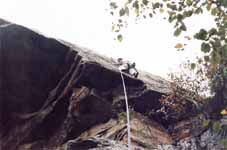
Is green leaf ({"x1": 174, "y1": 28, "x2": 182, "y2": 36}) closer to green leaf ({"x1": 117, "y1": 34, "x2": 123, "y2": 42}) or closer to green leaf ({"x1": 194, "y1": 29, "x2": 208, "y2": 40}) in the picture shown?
green leaf ({"x1": 194, "y1": 29, "x2": 208, "y2": 40})

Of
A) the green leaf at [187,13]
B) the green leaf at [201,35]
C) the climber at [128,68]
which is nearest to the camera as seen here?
the green leaf at [201,35]

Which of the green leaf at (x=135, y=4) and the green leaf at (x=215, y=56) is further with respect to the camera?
the green leaf at (x=135, y=4)

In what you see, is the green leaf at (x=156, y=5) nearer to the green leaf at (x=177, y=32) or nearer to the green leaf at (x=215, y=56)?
the green leaf at (x=177, y=32)

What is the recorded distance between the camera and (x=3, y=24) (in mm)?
17062

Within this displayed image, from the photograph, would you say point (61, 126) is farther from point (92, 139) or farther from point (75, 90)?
point (92, 139)

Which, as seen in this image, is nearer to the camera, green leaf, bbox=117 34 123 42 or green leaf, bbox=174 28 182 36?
green leaf, bbox=174 28 182 36

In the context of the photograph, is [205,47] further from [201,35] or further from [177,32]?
[177,32]

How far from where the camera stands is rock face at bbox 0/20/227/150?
1650 centimetres

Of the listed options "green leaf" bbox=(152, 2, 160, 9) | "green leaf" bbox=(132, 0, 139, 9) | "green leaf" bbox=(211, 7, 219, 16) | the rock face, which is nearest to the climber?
the rock face

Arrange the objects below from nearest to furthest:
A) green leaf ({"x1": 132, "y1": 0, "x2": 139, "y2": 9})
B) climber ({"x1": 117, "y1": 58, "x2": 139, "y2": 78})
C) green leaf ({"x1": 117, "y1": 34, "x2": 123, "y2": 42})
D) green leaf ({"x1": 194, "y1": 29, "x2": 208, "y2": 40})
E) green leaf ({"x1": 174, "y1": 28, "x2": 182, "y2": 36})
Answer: green leaf ({"x1": 194, "y1": 29, "x2": 208, "y2": 40})
green leaf ({"x1": 174, "y1": 28, "x2": 182, "y2": 36})
green leaf ({"x1": 117, "y1": 34, "x2": 123, "y2": 42})
green leaf ({"x1": 132, "y1": 0, "x2": 139, "y2": 9})
climber ({"x1": 117, "y1": 58, "x2": 139, "y2": 78})

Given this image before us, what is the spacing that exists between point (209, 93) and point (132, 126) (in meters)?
2.85

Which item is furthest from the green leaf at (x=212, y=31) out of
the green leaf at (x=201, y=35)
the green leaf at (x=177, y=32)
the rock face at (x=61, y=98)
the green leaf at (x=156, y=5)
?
the rock face at (x=61, y=98)

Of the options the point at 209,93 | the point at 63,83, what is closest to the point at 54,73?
the point at 63,83

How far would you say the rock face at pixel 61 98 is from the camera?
16.5 meters
